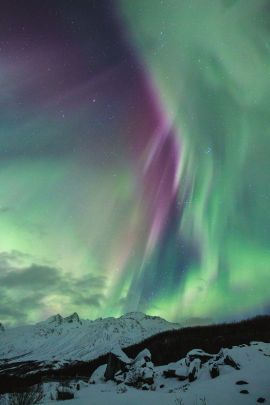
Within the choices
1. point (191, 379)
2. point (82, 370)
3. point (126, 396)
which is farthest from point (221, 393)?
point (82, 370)

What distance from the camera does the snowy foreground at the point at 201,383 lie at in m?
12.8

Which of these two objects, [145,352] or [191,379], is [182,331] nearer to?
[145,352]

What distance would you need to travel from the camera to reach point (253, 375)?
15141 millimetres

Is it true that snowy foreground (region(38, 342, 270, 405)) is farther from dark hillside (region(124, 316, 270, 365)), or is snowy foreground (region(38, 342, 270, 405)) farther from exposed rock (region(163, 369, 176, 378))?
dark hillside (region(124, 316, 270, 365))

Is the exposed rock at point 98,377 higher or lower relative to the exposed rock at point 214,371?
higher

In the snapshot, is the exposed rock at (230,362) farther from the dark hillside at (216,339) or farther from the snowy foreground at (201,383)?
the dark hillside at (216,339)

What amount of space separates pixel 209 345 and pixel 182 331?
15674 millimetres

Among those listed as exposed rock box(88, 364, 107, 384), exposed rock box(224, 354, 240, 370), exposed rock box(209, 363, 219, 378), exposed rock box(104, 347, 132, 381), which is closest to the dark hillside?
exposed rock box(104, 347, 132, 381)

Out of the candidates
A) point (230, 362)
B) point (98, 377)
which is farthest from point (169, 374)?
point (98, 377)

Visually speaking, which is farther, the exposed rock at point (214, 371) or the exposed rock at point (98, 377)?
the exposed rock at point (98, 377)

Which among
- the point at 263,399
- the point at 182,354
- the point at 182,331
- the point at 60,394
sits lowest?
the point at 263,399

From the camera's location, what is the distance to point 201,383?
624 inches

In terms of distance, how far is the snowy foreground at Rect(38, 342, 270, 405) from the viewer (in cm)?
1280

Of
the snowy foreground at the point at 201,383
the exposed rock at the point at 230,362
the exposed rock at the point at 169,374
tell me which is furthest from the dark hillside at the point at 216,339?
the exposed rock at the point at 230,362
